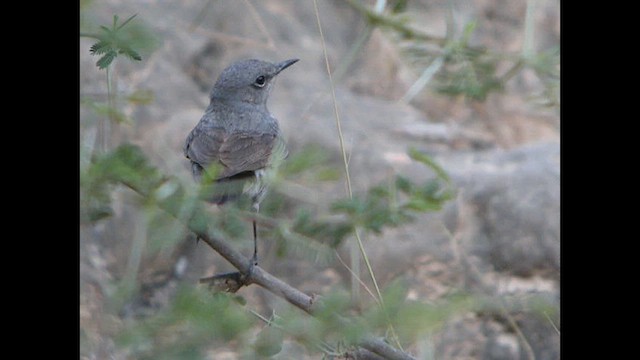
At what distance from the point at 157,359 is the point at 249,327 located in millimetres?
213

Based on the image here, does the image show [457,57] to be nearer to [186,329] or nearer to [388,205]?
[388,205]

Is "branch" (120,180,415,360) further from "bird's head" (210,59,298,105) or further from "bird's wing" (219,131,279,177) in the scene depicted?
"bird's head" (210,59,298,105)

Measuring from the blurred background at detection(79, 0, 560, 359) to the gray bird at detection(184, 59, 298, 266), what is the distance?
0.45 ft

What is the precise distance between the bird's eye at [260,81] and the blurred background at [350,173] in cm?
30

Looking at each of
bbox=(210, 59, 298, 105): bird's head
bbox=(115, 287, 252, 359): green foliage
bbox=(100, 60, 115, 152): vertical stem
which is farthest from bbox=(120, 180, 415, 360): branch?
bbox=(210, 59, 298, 105): bird's head

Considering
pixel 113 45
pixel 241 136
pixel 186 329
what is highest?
pixel 241 136

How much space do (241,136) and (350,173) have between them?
1777mm

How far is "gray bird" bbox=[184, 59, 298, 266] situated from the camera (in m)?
3.24

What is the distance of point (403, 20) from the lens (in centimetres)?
388

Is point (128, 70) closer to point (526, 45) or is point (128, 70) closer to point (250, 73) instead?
point (250, 73)

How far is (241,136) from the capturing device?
4.30m

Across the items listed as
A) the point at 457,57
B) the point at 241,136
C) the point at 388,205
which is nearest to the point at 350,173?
the point at 241,136

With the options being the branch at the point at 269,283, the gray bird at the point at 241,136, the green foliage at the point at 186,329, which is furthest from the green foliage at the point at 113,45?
the green foliage at the point at 186,329
